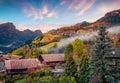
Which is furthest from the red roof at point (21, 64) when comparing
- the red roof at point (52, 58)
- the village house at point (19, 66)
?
the red roof at point (52, 58)

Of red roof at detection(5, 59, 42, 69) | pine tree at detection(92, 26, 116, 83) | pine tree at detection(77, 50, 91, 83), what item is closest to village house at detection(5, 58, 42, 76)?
red roof at detection(5, 59, 42, 69)

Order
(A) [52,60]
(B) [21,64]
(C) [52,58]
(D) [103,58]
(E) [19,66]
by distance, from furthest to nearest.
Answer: (C) [52,58] → (A) [52,60] → (B) [21,64] → (E) [19,66] → (D) [103,58]

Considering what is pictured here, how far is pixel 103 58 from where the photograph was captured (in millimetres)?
32094

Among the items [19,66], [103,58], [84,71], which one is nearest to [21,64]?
[19,66]

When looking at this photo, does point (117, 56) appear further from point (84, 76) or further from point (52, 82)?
point (52, 82)

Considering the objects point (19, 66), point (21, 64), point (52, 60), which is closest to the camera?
point (19, 66)

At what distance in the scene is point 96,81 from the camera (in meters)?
29.7

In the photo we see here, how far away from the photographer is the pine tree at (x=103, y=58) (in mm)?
31719

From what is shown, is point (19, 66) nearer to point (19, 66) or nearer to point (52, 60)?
point (19, 66)

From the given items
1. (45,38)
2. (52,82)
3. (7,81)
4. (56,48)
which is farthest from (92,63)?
(45,38)

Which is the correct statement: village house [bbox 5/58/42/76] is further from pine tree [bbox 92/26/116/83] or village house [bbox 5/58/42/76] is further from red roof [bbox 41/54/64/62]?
pine tree [bbox 92/26/116/83]

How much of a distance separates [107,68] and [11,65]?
36866mm

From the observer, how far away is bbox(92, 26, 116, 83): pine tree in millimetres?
31719

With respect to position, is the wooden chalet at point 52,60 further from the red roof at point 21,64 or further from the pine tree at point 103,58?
the pine tree at point 103,58
